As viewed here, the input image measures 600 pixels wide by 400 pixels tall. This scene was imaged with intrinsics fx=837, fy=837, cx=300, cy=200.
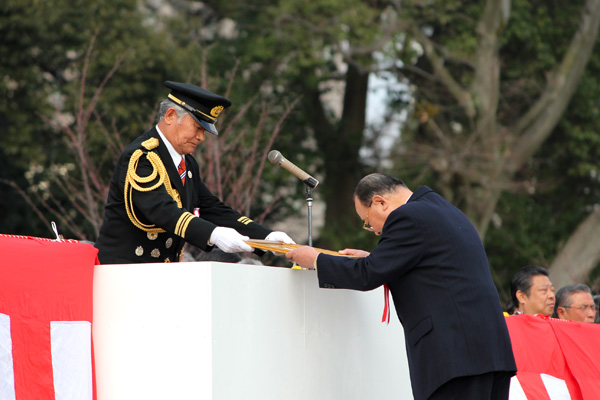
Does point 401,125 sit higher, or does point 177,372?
point 401,125

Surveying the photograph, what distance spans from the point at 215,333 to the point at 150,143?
1066 millimetres

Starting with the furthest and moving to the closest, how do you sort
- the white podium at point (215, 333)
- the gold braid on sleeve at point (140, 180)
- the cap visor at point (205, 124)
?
the cap visor at point (205, 124), the gold braid on sleeve at point (140, 180), the white podium at point (215, 333)

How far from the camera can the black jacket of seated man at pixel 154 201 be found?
3.57 metres

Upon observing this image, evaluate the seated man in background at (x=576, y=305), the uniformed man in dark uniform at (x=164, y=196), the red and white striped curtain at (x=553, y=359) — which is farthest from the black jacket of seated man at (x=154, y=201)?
the seated man in background at (x=576, y=305)

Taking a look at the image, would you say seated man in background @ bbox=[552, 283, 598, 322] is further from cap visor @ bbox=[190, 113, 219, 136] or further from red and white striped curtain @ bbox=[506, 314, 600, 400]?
cap visor @ bbox=[190, 113, 219, 136]

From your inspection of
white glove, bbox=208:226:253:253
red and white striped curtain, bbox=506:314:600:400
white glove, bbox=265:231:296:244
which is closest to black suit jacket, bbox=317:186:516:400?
white glove, bbox=208:226:253:253

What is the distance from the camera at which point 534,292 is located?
5453mm

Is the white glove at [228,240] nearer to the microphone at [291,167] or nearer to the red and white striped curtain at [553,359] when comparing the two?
the microphone at [291,167]

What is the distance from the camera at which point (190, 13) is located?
661 inches

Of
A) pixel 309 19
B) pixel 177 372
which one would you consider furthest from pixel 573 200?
pixel 177 372

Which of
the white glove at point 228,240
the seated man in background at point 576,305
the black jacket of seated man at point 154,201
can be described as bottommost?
the seated man in background at point 576,305

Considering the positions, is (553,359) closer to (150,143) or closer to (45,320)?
(150,143)

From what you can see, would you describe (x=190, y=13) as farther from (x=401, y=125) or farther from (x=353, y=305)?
(x=353, y=305)

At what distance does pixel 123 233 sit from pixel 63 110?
925 centimetres
